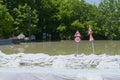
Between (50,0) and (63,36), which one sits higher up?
(50,0)

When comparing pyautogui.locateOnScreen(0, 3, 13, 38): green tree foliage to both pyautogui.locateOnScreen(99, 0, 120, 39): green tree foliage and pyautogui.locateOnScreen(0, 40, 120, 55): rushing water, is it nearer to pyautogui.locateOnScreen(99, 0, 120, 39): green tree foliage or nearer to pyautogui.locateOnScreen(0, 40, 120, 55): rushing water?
pyautogui.locateOnScreen(0, 40, 120, 55): rushing water

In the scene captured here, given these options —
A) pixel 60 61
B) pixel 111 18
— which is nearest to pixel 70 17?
pixel 111 18

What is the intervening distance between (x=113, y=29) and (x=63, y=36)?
250 inches

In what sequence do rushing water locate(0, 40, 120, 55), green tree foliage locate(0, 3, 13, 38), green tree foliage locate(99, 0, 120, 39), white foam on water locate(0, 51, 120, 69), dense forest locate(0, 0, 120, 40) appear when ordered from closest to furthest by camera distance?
white foam on water locate(0, 51, 120, 69), rushing water locate(0, 40, 120, 55), green tree foliage locate(0, 3, 13, 38), dense forest locate(0, 0, 120, 40), green tree foliage locate(99, 0, 120, 39)

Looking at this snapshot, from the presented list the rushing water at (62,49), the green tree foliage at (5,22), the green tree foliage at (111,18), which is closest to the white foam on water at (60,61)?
the rushing water at (62,49)

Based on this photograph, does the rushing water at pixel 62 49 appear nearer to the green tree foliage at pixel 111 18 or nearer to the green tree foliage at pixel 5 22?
the green tree foliage at pixel 5 22

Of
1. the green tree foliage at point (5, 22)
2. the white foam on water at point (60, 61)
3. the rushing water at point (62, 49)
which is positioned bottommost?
the rushing water at point (62, 49)

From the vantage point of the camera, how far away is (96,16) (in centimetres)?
4169

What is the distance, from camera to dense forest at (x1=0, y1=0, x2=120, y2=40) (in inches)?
1567

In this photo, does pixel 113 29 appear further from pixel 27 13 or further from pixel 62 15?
pixel 27 13

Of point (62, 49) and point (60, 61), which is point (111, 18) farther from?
point (60, 61)

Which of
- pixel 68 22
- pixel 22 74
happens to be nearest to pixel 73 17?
pixel 68 22

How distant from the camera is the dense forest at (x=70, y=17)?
3981 cm

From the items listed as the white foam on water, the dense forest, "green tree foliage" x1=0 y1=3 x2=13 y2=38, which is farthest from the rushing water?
the dense forest
